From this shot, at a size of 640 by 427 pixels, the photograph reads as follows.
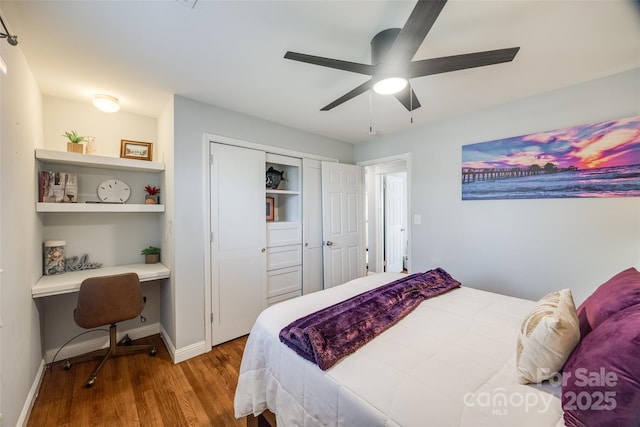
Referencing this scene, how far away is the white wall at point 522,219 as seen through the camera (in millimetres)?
1985

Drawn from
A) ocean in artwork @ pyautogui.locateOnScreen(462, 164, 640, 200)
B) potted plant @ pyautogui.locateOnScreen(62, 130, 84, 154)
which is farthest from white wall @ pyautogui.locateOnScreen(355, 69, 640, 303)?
potted plant @ pyautogui.locateOnScreen(62, 130, 84, 154)

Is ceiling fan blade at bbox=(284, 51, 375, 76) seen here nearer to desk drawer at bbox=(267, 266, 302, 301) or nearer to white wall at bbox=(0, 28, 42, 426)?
white wall at bbox=(0, 28, 42, 426)

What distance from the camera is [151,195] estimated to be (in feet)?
8.77

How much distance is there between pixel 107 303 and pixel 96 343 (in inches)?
32.8

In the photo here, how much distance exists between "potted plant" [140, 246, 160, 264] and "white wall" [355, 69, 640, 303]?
9.89 ft

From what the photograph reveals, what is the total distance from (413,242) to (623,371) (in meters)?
2.53

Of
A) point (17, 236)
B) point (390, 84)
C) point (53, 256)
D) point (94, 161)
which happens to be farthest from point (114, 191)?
point (390, 84)

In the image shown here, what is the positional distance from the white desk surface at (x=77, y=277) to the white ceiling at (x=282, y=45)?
1626mm

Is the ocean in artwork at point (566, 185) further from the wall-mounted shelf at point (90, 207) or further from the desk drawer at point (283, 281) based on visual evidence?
the wall-mounted shelf at point (90, 207)

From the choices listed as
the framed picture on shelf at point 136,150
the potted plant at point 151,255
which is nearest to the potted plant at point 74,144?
the framed picture on shelf at point 136,150

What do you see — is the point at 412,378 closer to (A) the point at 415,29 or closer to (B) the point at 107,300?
(A) the point at 415,29

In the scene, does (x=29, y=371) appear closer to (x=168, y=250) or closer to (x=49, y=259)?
(x=49, y=259)

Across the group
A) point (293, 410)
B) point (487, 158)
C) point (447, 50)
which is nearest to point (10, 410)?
point (293, 410)

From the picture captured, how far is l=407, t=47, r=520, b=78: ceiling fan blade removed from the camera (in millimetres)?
1308
